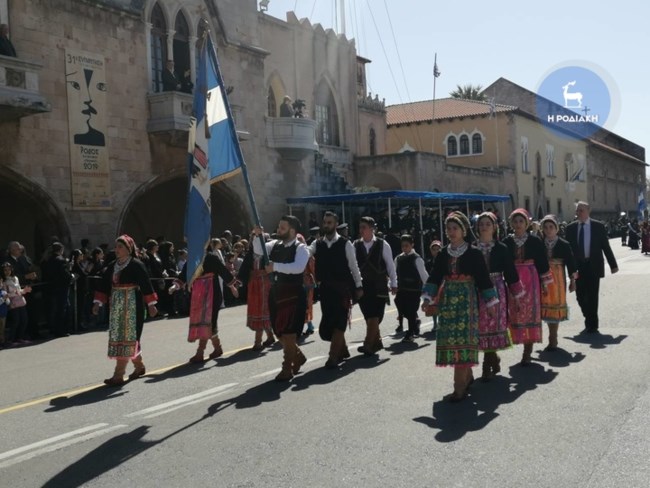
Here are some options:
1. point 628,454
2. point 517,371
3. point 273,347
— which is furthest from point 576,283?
point 628,454

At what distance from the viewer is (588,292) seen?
11484 mm

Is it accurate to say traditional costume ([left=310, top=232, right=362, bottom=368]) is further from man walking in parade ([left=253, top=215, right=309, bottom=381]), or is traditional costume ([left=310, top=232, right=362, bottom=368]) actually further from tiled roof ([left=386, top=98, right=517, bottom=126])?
tiled roof ([left=386, top=98, right=517, bottom=126])

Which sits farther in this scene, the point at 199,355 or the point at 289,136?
the point at 289,136

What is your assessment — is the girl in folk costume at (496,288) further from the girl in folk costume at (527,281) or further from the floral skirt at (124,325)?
the floral skirt at (124,325)

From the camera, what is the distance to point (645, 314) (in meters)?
13.0

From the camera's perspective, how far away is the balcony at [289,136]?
2616cm

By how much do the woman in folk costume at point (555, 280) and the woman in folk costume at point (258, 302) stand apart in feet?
11.9

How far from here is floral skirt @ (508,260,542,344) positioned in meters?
8.76

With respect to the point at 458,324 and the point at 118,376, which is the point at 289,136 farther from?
the point at 458,324

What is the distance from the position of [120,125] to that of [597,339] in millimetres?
13800

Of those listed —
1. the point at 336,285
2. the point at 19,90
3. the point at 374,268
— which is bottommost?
the point at 336,285

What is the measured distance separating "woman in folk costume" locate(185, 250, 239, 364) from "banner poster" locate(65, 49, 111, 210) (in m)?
9.68

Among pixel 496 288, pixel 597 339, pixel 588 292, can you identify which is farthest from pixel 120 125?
pixel 496 288

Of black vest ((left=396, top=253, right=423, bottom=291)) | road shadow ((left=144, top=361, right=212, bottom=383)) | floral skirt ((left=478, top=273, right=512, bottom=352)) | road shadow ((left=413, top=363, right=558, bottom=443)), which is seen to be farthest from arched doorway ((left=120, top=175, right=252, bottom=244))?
floral skirt ((left=478, top=273, right=512, bottom=352))
